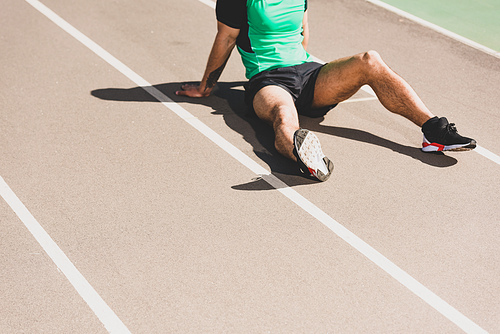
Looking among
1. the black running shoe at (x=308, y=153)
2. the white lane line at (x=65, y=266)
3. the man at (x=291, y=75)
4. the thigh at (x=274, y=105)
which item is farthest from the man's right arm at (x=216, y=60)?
the white lane line at (x=65, y=266)

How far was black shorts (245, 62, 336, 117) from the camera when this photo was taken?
5.36 m

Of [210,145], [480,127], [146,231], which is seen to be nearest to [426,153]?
[480,127]

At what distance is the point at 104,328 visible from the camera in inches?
125

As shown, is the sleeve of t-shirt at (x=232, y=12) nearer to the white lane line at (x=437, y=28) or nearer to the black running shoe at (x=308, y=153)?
the black running shoe at (x=308, y=153)

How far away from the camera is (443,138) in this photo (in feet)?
16.3

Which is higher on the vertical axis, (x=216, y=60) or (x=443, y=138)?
(x=216, y=60)

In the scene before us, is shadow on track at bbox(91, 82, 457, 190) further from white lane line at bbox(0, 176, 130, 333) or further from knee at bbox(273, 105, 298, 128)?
white lane line at bbox(0, 176, 130, 333)

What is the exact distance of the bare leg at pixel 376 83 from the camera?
5.08m

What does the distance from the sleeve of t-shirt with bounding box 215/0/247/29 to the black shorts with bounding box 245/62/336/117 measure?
1.69 feet

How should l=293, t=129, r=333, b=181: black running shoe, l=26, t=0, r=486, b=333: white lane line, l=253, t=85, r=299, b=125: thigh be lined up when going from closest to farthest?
l=26, t=0, r=486, b=333: white lane line, l=293, t=129, r=333, b=181: black running shoe, l=253, t=85, r=299, b=125: thigh

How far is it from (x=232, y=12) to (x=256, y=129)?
1077 millimetres

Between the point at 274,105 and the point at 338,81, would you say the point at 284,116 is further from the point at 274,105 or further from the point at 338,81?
the point at 338,81

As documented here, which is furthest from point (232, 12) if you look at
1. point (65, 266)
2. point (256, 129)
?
point (65, 266)

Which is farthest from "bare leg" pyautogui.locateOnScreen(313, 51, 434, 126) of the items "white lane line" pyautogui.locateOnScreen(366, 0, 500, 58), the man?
"white lane line" pyautogui.locateOnScreen(366, 0, 500, 58)
